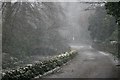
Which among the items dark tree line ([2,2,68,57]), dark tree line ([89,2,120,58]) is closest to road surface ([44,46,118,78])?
dark tree line ([2,2,68,57])

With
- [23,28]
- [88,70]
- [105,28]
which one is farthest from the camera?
[105,28]

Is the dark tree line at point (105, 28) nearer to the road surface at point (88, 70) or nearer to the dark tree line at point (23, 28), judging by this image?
the dark tree line at point (23, 28)

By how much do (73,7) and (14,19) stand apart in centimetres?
7626

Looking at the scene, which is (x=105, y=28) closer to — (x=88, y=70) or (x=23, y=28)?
(x=23, y=28)

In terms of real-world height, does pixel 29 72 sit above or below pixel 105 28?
below

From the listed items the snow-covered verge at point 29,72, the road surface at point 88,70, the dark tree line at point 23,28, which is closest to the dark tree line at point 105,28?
the dark tree line at point 23,28

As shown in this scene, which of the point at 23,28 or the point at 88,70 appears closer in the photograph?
the point at 88,70

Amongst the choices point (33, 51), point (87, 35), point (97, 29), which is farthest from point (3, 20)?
point (87, 35)

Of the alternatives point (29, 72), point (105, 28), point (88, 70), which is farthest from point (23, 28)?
point (105, 28)

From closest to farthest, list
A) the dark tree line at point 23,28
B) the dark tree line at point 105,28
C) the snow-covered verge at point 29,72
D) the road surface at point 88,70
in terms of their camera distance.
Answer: the snow-covered verge at point 29,72, the road surface at point 88,70, the dark tree line at point 23,28, the dark tree line at point 105,28

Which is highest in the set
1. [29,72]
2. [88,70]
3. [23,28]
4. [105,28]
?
[105,28]

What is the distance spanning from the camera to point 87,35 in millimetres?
87000

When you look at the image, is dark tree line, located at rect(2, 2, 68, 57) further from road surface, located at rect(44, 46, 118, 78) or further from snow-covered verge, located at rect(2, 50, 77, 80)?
snow-covered verge, located at rect(2, 50, 77, 80)

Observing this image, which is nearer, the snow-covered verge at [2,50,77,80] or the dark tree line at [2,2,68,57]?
the snow-covered verge at [2,50,77,80]
